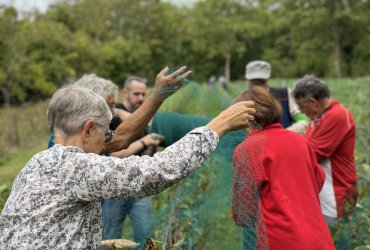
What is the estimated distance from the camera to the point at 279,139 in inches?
113

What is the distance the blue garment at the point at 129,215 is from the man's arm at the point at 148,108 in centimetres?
157

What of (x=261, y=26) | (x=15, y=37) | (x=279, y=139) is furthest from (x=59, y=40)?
(x=261, y=26)

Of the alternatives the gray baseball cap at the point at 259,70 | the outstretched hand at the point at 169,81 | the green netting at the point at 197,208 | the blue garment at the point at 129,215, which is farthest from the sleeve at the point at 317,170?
the gray baseball cap at the point at 259,70

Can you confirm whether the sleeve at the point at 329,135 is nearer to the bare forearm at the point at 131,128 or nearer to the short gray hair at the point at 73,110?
the bare forearm at the point at 131,128

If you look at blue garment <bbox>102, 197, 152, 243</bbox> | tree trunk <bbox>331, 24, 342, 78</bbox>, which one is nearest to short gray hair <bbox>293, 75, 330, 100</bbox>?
blue garment <bbox>102, 197, 152, 243</bbox>

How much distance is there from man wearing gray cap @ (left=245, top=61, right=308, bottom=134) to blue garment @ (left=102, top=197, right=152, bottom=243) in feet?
4.64

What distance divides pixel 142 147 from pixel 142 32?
52.5 metres

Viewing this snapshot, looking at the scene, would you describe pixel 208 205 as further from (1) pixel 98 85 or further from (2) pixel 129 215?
(1) pixel 98 85

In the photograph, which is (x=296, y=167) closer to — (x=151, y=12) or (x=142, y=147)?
(x=142, y=147)

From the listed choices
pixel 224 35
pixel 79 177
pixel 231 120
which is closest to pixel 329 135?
pixel 231 120

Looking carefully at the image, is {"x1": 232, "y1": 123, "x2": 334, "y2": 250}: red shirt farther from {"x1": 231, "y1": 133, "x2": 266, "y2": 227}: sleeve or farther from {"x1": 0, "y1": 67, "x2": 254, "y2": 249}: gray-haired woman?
{"x1": 0, "y1": 67, "x2": 254, "y2": 249}: gray-haired woman

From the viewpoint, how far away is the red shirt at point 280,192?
109 inches

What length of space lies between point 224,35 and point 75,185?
59.0 meters

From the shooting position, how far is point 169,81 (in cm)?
291
